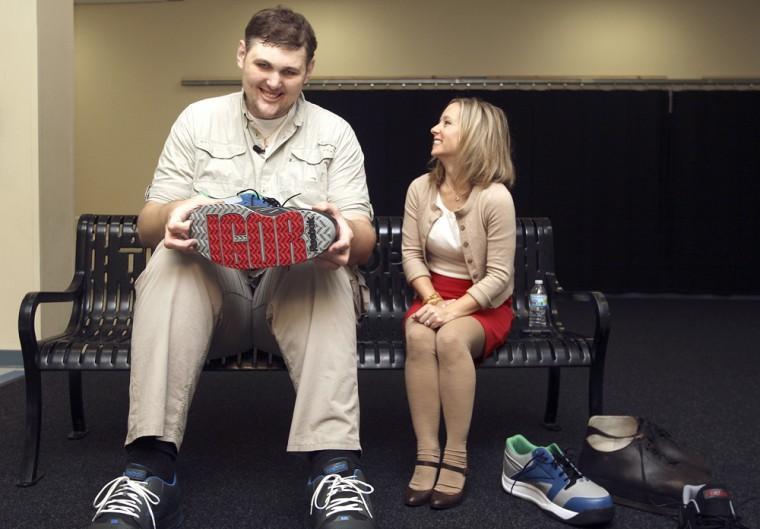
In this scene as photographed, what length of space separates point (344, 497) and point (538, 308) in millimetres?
1162

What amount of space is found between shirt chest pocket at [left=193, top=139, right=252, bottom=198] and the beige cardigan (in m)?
0.55

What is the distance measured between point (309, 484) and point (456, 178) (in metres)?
1.03

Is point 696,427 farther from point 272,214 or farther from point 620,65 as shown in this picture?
point 620,65

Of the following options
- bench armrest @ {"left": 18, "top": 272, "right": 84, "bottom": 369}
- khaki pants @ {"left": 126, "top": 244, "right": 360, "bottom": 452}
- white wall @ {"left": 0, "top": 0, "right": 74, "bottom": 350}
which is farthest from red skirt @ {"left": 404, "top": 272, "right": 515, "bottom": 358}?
white wall @ {"left": 0, "top": 0, "right": 74, "bottom": 350}

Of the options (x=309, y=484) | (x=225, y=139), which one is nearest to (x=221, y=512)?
(x=309, y=484)

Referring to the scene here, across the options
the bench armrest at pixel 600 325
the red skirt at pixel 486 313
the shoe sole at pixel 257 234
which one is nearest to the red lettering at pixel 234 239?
the shoe sole at pixel 257 234

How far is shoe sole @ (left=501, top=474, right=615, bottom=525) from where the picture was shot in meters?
1.80

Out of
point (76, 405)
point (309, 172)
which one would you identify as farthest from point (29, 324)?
point (309, 172)

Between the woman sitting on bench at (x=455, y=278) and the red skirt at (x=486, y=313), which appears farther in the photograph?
the red skirt at (x=486, y=313)

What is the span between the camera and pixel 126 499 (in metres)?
1.55

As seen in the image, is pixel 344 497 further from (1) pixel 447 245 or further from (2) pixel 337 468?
(1) pixel 447 245

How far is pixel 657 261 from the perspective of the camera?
24.2 ft

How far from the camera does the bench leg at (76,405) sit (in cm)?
248

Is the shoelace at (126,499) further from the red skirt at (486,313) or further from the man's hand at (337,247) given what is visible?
the red skirt at (486,313)
